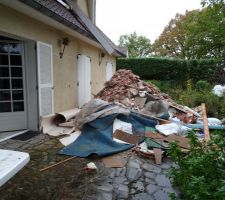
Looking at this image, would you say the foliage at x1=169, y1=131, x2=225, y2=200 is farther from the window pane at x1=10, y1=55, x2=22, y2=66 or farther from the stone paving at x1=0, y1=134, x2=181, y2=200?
the window pane at x1=10, y1=55, x2=22, y2=66

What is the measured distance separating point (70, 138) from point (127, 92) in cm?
378

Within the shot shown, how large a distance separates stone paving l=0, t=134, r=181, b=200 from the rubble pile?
400 centimetres

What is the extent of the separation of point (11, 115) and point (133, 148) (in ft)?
10.5

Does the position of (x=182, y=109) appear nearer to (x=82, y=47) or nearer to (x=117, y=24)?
(x=82, y=47)

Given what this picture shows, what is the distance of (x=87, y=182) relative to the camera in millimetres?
3949

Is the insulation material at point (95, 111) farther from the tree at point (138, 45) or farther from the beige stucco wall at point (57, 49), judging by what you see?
the tree at point (138, 45)

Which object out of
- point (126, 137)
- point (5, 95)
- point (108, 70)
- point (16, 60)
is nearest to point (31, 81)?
point (16, 60)

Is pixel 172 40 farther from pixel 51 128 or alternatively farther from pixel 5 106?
pixel 5 106

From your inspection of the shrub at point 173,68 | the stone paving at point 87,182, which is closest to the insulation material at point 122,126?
the stone paving at point 87,182

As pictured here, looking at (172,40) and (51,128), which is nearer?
(51,128)

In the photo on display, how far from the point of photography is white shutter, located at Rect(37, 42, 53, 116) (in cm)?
641

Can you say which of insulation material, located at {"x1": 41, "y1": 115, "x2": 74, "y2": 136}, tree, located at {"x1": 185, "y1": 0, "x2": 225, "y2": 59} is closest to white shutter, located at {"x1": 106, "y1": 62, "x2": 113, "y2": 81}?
insulation material, located at {"x1": 41, "y1": 115, "x2": 74, "y2": 136}

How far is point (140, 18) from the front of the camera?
5184 cm

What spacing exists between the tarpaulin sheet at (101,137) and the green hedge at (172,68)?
11.5 m
